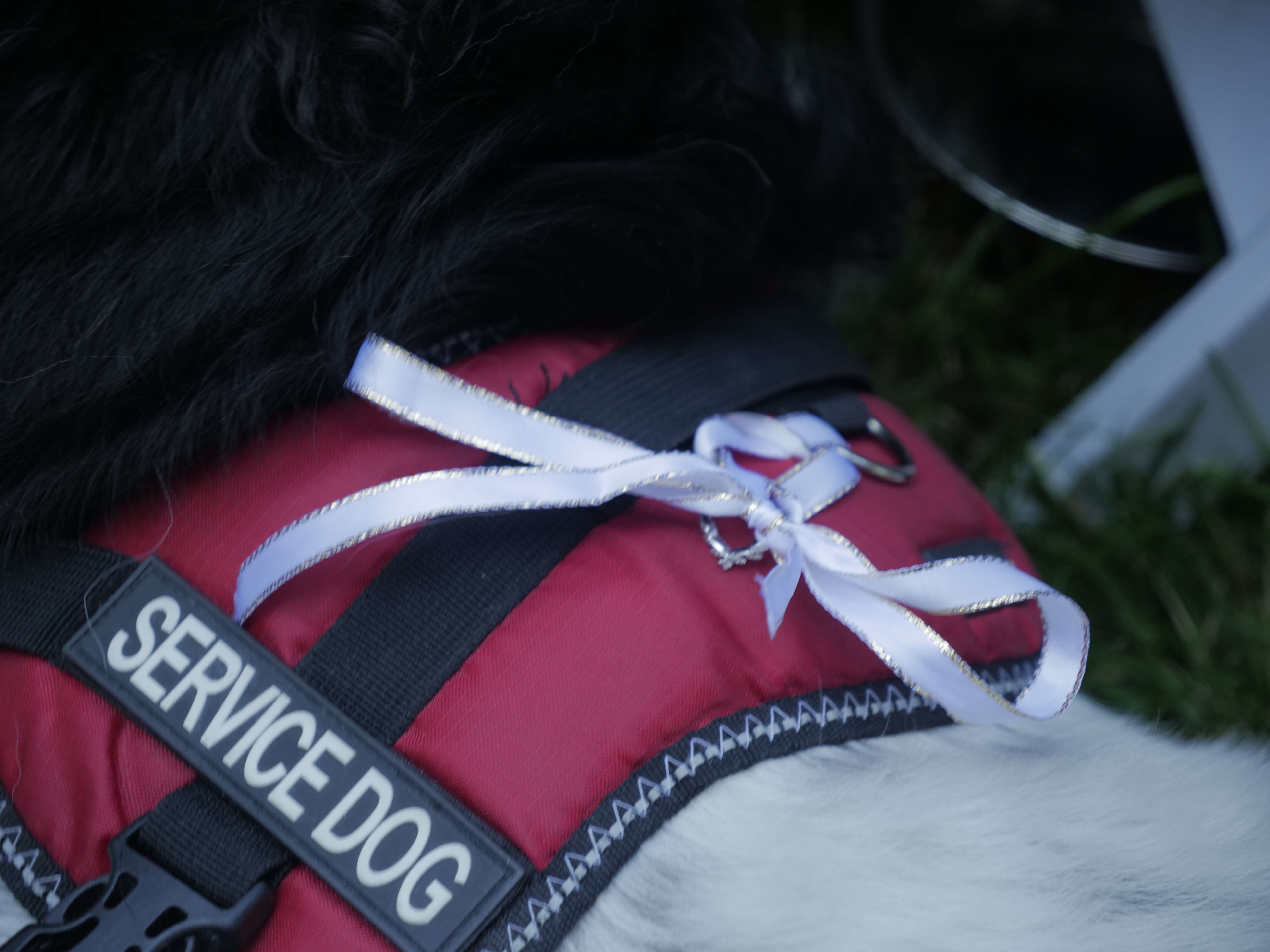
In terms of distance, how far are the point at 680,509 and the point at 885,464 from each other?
0.14 m

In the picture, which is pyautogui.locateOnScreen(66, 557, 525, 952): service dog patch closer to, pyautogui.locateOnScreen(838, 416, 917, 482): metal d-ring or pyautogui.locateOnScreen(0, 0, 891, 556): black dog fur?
pyautogui.locateOnScreen(0, 0, 891, 556): black dog fur

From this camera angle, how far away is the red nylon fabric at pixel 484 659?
40cm

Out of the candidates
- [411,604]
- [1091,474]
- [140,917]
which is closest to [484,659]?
[411,604]

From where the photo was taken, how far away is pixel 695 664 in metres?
0.42

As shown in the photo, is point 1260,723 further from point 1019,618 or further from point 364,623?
point 364,623

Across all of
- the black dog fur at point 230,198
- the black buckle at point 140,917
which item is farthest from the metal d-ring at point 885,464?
the black buckle at point 140,917

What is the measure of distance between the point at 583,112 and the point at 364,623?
0.80 feet

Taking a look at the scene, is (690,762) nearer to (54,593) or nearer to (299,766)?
(299,766)

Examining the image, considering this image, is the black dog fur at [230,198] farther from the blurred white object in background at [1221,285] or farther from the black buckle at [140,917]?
the blurred white object in background at [1221,285]

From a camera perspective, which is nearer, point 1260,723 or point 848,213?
point 848,213

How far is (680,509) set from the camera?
0.47 m

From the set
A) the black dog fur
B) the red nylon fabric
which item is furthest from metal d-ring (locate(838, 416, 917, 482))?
the black dog fur

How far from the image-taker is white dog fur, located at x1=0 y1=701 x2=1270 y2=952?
38 centimetres

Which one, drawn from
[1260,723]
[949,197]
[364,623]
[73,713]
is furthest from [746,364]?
[949,197]
